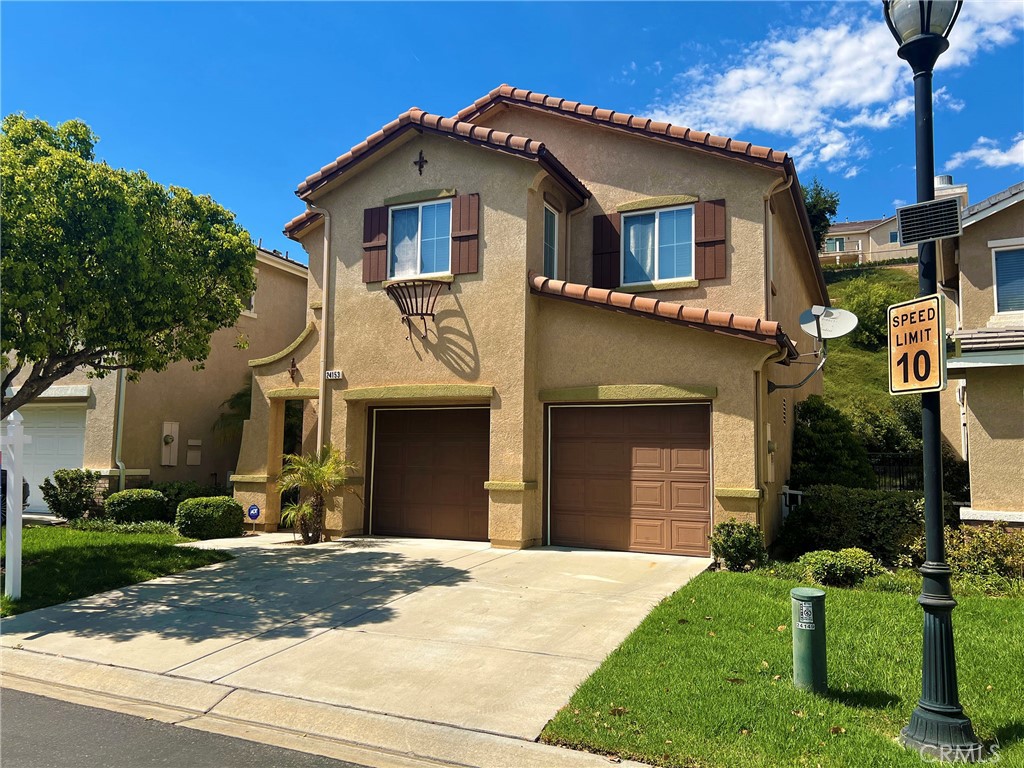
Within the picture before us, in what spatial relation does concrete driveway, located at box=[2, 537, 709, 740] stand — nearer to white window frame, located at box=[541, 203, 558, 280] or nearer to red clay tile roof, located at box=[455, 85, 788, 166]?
white window frame, located at box=[541, 203, 558, 280]

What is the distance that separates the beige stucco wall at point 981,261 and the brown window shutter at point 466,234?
8831 mm

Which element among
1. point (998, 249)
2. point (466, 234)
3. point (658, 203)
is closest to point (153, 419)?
point (466, 234)

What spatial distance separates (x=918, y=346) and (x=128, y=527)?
1446 cm

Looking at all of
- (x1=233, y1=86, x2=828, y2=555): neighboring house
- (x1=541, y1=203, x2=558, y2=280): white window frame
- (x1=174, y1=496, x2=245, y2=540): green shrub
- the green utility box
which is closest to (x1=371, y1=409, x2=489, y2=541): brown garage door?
(x1=233, y1=86, x2=828, y2=555): neighboring house

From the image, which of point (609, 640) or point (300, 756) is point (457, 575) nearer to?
point (609, 640)

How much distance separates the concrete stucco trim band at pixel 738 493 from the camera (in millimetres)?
10766

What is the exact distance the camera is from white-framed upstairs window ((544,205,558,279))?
1366 centimetres

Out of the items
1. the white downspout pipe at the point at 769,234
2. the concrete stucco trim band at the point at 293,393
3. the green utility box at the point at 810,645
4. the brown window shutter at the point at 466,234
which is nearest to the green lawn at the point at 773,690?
the green utility box at the point at 810,645

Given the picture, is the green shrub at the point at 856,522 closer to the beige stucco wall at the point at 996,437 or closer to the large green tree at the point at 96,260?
the beige stucco wall at the point at 996,437

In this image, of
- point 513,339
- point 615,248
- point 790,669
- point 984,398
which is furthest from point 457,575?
point 984,398

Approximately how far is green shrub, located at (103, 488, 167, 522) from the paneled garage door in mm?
3054

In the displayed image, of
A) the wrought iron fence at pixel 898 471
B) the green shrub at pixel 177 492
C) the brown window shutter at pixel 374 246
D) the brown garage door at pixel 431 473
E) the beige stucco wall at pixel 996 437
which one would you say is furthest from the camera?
the wrought iron fence at pixel 898 471

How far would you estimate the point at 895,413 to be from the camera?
25.0 meters

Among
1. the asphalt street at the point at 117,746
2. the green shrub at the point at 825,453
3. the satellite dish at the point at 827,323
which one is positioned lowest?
the asphalt street at the point at 117,746
